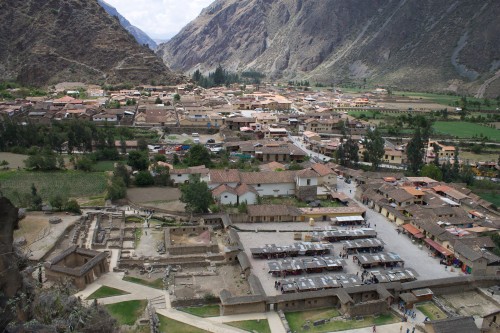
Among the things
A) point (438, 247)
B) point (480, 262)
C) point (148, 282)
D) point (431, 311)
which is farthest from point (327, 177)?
point (148, 282)

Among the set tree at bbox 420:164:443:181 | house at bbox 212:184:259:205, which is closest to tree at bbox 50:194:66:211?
house at bbox 212:184:259:205

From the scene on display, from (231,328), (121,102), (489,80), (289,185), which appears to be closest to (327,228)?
(289,185)

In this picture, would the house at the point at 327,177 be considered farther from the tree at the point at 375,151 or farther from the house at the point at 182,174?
the house at the point at 182,174

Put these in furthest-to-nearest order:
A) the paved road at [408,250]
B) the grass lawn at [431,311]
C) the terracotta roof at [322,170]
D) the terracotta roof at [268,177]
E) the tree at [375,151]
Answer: the tree at [375,151]
the terracotta roof at [322,170]
the terracotta roof at [268,177]
the paved road at [408,250]
the grass lawn at [431,311]

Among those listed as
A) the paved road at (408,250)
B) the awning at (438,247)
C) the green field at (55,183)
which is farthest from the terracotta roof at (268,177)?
the awning at (438,247)

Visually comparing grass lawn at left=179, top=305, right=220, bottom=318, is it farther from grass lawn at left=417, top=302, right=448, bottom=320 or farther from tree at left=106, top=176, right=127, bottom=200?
tree at left=106, top=176, right=127, bottom=200
